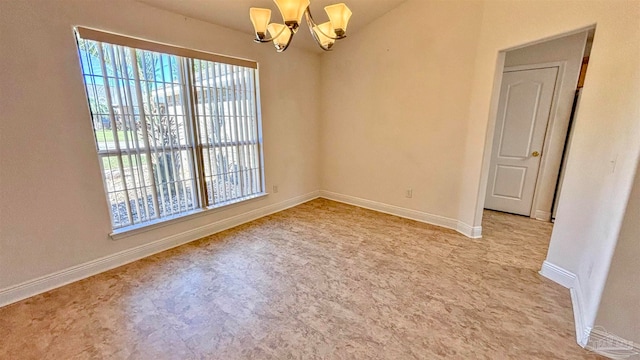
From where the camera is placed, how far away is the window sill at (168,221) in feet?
8.00

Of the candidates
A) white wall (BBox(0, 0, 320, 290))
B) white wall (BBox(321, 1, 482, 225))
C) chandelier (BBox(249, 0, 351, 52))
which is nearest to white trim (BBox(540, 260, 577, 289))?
white wall (BBox(321, 1, 482, 225))

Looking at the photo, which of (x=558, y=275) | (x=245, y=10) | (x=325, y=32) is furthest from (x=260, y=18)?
(x=558, y=275)

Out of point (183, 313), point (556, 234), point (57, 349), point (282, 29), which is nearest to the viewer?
point (57, 349)

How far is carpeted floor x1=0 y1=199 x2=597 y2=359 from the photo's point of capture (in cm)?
158

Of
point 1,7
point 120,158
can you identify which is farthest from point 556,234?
point 1,7

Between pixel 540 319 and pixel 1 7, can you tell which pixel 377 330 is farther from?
pixel 1 7

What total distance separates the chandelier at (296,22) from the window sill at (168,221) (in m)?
1.98

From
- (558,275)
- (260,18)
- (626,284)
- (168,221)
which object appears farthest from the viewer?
(168,221)

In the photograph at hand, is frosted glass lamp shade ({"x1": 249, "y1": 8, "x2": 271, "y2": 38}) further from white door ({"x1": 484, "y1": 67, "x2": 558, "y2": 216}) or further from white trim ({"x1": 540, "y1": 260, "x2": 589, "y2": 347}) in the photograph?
white door ({"x1": 484, "y1": 67, "x2": 558, "y2": 216})

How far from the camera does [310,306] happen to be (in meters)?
1.93

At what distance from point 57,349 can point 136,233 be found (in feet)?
3.62

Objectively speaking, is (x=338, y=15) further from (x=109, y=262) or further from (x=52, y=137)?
(x=109, y=262)

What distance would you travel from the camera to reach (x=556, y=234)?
224 cm

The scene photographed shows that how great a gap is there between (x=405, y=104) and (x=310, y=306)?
8.81 feet
